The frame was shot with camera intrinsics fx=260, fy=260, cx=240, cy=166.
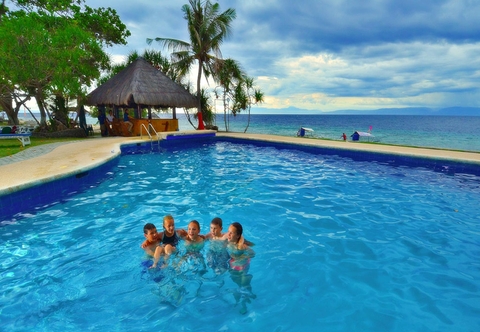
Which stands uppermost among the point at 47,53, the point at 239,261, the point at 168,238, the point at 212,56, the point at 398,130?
the point at 212,56

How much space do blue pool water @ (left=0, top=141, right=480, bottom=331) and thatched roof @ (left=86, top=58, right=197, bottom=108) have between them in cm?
997

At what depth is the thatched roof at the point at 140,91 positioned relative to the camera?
1573 centimetres

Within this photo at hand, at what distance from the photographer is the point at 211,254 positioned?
3617mm

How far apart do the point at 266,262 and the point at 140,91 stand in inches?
586

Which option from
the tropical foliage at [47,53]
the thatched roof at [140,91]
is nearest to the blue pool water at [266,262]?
the tropical foliage at [47,53]

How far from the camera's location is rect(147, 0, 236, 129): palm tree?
19.2 metres

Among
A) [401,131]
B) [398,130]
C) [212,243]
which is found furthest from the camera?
[398,130]

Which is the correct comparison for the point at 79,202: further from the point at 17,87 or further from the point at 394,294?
the point at 17,87

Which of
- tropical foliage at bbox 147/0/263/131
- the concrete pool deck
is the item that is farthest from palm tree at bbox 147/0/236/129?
the concrete pool deck

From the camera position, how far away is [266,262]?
3834 millimetres

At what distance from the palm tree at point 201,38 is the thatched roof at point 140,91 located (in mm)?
2397

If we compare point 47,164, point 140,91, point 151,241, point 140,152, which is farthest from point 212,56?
point 151,241

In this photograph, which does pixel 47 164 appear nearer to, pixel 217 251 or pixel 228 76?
pixel 217 251

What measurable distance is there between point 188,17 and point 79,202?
58.3 feet
